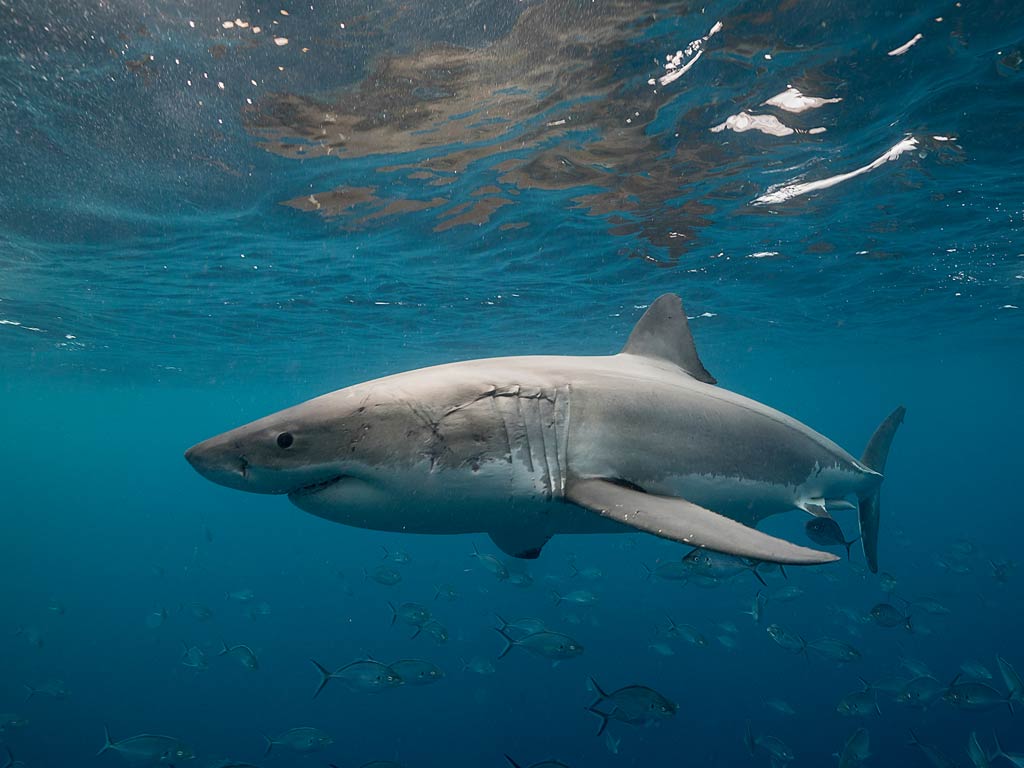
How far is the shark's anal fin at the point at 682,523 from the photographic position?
2408mm

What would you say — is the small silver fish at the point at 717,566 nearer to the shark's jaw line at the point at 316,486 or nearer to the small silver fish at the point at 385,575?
the shark's jaw line at the point at 316,486

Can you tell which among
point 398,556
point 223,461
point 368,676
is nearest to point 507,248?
point 398,556

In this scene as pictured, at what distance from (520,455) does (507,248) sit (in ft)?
42.3

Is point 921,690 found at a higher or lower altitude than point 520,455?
lower

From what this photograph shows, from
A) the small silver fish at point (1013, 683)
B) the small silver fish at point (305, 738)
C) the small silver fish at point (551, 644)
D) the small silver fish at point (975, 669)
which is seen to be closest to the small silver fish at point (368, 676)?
the small silver fish at point (305, 738)

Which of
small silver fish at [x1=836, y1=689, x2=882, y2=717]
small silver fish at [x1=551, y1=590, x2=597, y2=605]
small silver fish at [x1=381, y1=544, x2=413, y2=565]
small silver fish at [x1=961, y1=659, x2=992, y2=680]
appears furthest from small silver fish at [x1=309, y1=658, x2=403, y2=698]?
small silver fish at [x1=961, y1=659, x2=992, y2=680]

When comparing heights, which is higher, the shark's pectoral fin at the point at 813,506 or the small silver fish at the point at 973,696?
the shark's pectoral fin at the point at 813,506

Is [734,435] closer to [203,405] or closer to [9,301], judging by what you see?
[9,301]

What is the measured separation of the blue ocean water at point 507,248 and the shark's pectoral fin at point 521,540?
4.83 m

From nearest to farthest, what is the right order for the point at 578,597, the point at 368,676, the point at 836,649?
the point at 368,676
the point at 836,649
the point at 578,597

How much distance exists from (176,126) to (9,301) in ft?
49.3

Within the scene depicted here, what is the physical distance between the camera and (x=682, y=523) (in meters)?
2.67

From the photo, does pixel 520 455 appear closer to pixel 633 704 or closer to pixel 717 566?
pixel 633 704

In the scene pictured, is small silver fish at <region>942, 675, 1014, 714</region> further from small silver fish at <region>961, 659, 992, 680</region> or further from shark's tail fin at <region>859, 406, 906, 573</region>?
shark's tail fin at <region>859, 406, 906, 573</region>
